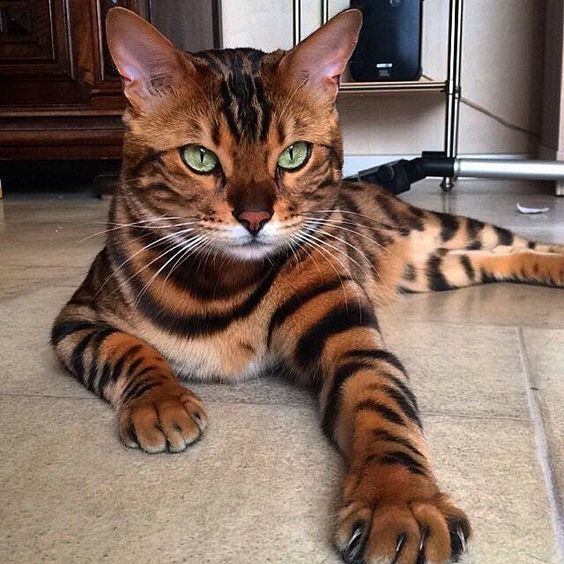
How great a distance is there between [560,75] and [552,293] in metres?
1.67

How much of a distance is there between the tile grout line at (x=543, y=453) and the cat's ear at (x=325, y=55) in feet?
1.80

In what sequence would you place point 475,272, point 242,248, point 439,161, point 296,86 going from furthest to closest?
point 439,161 < point 475,272 < point 296,86 < point 242,248

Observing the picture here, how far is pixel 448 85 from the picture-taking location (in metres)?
3.14

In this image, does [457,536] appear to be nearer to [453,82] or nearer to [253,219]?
[253,219]

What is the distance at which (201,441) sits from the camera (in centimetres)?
96

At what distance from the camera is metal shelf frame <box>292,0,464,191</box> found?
313cm

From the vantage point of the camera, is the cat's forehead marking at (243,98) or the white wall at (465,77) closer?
the cat's forehead marking at (243,98)

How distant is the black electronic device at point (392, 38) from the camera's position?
317cm

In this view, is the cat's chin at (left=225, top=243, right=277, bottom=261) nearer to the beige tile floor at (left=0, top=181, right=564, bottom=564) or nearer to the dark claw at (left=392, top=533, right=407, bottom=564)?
the beige tile floor at (left=0, top=181, right=564, bottom=564)

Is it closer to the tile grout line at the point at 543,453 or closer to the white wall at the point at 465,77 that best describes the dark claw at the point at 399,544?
the tile grout line at the point at 543,453

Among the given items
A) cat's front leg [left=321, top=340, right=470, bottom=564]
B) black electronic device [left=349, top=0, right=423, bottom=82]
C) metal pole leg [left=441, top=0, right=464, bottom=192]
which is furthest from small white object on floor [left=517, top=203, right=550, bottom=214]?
cat's front leg [left=321, top=340, right=470, bottom=564]

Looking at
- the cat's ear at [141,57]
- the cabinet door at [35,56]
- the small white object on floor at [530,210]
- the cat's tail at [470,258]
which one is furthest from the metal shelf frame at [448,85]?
the cat's ear at [141,57]

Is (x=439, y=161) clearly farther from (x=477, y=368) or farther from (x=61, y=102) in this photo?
(x=477, y=368)

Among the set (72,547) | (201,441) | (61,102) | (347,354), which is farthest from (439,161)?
(72,547)
